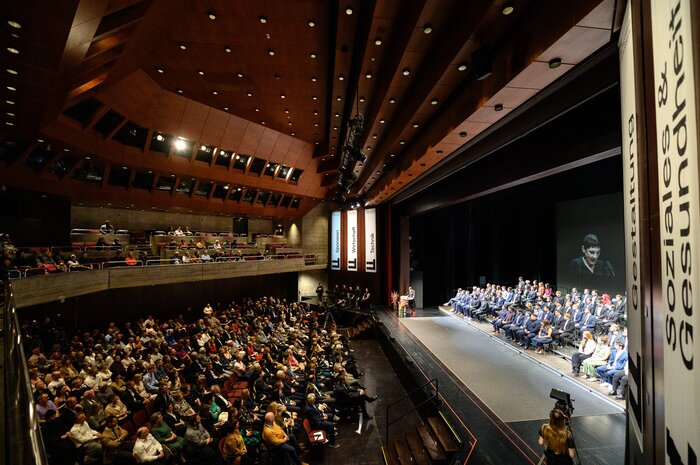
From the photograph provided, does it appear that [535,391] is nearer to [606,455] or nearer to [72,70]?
[606,455]

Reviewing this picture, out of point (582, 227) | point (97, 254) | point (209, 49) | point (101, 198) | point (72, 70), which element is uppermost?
point (209, 49)

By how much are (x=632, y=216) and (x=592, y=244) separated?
10533 mm

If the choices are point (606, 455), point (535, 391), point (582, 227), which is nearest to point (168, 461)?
point (606, 455)

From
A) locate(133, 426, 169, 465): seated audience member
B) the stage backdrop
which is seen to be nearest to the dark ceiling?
locate(133, 426, 169, 465): seated audience member

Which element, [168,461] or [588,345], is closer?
[168,461]

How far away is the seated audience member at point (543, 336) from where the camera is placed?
9.11m

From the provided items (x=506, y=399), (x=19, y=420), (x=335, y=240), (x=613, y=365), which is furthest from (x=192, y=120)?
(x=613, y=365)

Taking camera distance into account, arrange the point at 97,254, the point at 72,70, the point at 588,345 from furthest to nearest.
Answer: the point at 97,254 → the point at 588,345 → the point at 72,70

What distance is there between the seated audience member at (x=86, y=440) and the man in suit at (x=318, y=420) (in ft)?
10.4

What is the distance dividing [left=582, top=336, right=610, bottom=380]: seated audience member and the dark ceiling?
5.20 meters

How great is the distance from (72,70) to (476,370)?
9.80 m

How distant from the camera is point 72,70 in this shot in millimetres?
5387

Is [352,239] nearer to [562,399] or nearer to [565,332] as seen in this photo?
[565,332]

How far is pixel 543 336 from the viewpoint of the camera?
9227 millimetres
